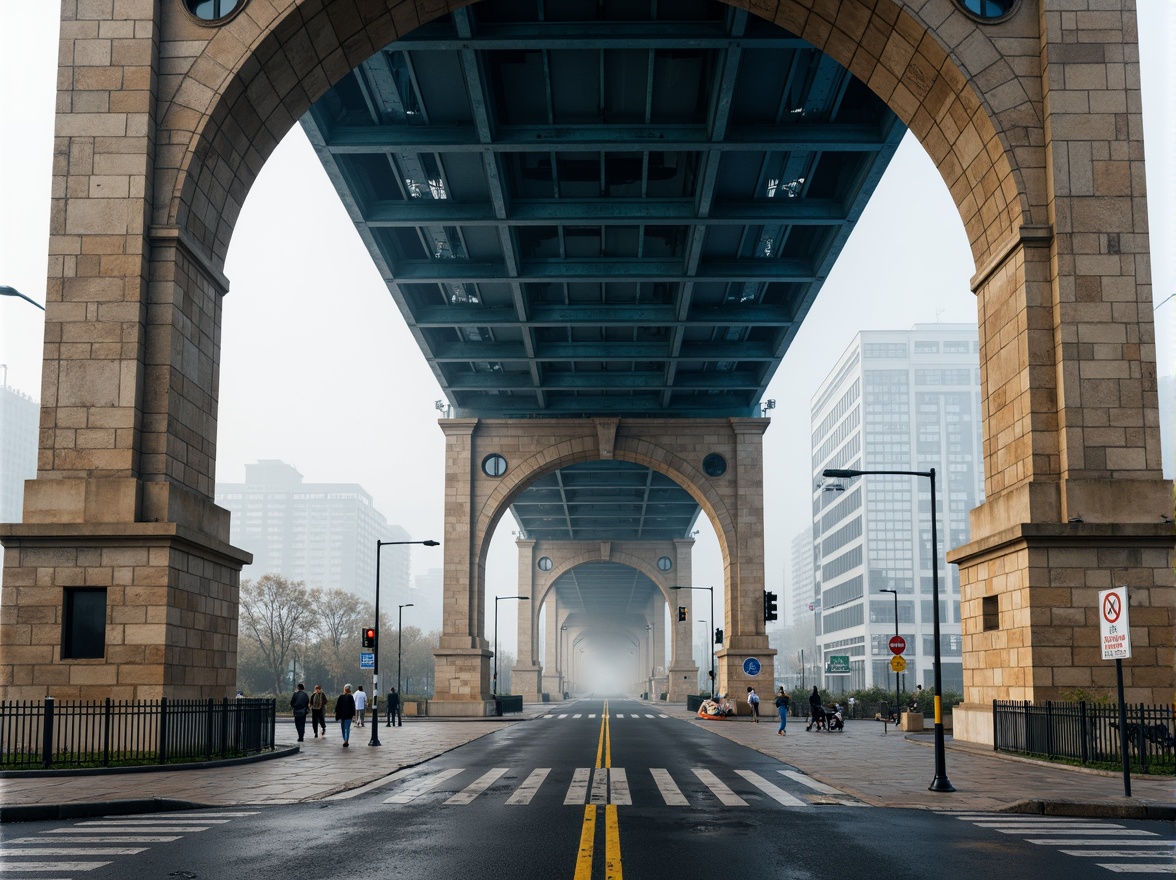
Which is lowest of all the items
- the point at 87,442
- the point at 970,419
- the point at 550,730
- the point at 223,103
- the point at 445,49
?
the point at 550,730

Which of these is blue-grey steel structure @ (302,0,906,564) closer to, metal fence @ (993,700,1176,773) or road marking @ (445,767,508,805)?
metal fence @ (993,700,1176,773)

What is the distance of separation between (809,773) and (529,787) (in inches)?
245

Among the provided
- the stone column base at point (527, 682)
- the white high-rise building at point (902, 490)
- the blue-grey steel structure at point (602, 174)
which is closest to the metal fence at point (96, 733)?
the blue-grey steel structure at point (602, 174)

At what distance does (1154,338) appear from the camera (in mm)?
23422

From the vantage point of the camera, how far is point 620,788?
18.8m

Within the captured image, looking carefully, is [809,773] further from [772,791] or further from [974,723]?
[974,723]


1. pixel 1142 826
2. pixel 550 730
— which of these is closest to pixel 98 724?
pixel 1142 826

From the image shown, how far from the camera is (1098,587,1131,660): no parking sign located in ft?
54.0

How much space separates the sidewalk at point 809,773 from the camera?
15.7 metres

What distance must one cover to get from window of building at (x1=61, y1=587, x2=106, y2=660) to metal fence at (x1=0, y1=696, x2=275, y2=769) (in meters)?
0.96

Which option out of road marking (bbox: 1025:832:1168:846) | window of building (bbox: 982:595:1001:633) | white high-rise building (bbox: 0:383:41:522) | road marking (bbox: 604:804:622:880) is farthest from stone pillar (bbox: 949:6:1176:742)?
white high-rise building (bbox: 0:383:41:522)

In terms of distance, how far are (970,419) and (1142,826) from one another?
435ft

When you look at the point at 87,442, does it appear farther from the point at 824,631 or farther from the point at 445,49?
the point at 824,631

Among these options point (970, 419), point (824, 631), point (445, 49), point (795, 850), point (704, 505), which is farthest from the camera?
point (824, 631)
